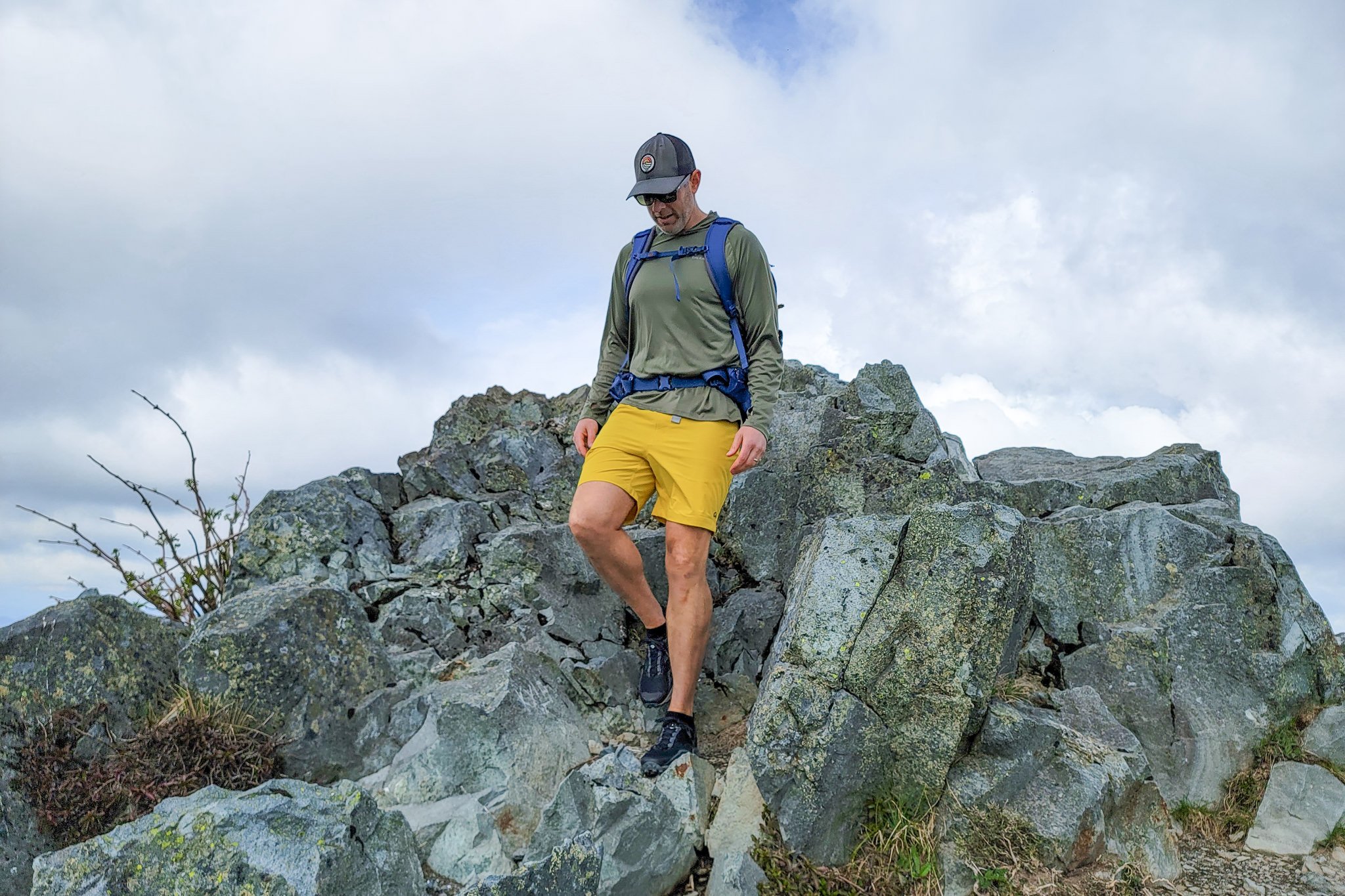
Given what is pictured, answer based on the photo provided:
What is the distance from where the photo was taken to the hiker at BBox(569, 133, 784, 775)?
773 centimetres

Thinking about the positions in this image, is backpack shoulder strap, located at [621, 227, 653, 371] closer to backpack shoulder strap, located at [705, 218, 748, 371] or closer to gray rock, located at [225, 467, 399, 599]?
backpack shoulder strap, located at [705, 218, 748, 371]

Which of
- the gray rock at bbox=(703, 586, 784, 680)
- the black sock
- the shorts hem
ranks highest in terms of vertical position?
the shorts hem

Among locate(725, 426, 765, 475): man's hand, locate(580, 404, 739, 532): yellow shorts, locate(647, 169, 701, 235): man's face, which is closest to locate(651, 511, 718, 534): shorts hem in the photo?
locate(580, 404, 739, 532): yellow shorts

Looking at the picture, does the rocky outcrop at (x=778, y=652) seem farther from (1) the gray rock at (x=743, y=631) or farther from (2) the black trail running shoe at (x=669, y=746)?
(2) the black trail running shoe at (x=669, y=746)

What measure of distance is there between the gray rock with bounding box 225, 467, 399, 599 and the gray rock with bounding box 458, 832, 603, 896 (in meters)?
5.36

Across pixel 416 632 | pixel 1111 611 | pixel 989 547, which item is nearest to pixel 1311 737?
pixel 1111 611

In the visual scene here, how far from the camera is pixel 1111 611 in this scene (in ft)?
29.9

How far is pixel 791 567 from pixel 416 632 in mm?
4159

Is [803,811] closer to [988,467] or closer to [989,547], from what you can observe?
[989,547]

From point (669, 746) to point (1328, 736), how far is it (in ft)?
A: 21.1

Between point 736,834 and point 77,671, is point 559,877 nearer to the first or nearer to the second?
point 736,834

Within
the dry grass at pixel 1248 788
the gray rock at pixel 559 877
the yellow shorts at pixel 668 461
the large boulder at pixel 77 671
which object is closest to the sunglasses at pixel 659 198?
the yellow shorts at pixel 668 461

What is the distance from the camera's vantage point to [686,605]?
7.73 m

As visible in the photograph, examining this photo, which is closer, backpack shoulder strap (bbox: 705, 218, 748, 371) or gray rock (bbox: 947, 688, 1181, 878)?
gray rock (bbox: 947, 688, 1181, 878)
